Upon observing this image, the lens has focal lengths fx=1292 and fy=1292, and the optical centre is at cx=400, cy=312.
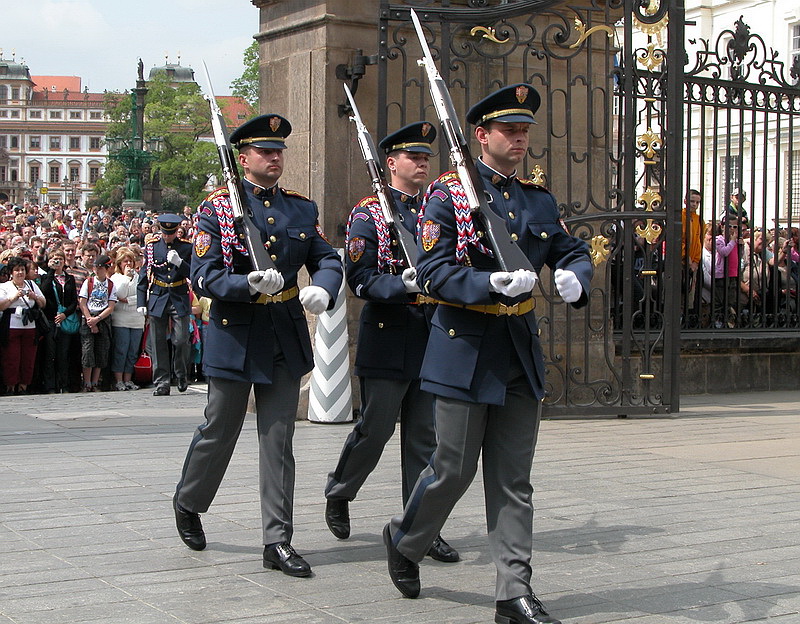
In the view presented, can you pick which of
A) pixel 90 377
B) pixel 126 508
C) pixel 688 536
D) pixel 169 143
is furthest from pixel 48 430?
pixel 169 143

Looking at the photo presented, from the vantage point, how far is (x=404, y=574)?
5082mm

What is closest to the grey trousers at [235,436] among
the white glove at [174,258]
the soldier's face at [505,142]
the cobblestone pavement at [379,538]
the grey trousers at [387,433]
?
the cobblestone pavement at [379,538]

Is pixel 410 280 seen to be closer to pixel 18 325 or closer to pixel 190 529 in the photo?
pixel 190 529

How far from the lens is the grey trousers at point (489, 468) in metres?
4.77

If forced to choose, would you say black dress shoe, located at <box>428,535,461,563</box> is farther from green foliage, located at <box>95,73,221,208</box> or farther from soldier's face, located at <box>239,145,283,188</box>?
green foliage, located at <box>95,73,221,208</box>

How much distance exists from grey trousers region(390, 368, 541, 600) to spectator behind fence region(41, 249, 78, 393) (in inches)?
393

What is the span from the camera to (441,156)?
33.6 feet

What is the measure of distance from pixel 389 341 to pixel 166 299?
7.80m

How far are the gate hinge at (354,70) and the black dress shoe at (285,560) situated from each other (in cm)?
532

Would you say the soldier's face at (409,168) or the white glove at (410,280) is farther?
the soldier's face at (409,168)

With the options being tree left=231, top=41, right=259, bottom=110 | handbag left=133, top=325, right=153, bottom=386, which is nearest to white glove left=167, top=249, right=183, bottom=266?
handbag left=133, top=325, right=153, bottom=386

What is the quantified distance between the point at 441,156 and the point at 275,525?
5247 mm

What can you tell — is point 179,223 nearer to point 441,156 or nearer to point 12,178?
point 441,156

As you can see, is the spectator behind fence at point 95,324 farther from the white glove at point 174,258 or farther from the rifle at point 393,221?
the rifle at point 393,221
